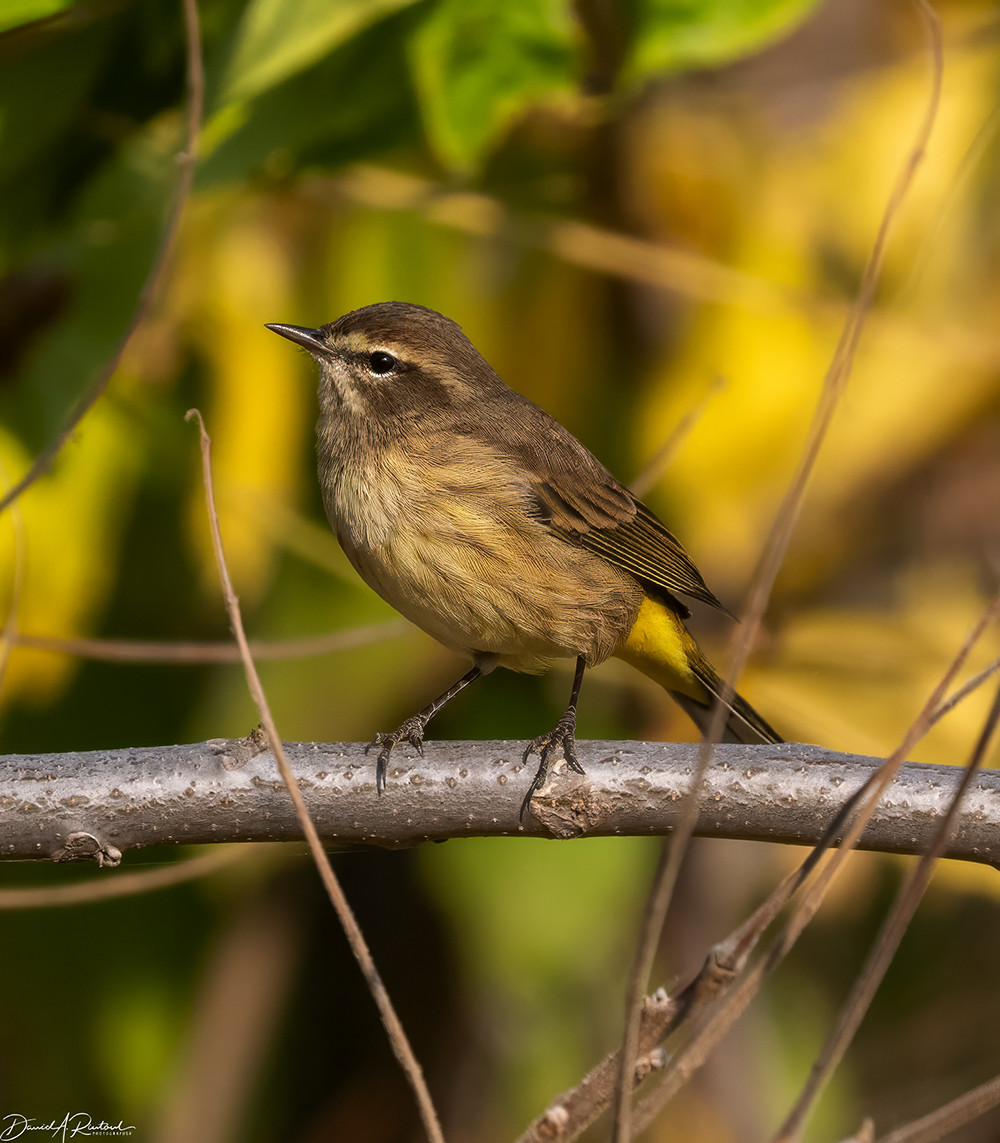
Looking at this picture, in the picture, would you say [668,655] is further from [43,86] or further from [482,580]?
[43,86]

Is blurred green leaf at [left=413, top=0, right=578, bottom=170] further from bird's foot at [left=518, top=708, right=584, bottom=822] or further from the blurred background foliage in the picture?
bird's foot at [left=518, top=708, right=584, bottom=822]

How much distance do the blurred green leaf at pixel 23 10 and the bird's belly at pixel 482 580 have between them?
4.99 ft

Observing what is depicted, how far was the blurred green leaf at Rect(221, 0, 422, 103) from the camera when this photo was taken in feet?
10.4

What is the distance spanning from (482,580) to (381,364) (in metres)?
0.85

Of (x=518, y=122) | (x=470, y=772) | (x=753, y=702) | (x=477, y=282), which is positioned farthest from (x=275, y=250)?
(x=470, y=772)

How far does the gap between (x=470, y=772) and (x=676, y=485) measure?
2270 millimetres

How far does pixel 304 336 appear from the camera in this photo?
11.2 ft

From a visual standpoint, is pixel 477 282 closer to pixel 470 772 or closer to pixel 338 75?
pixel 338 75

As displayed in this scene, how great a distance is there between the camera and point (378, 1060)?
424 centimetres

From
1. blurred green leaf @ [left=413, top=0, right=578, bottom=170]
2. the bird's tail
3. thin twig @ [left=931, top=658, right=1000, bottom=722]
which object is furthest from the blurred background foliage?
thin twig @ [left=931, top=658, right=1000, bottom=722]

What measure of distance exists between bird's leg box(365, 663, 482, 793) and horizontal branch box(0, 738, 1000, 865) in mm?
20

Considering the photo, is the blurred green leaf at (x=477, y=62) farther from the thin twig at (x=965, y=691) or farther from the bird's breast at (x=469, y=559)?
the thin twig at (x=965, y=691)

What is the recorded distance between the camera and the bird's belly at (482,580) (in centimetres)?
302
